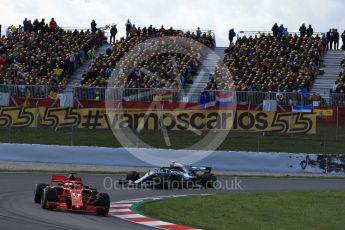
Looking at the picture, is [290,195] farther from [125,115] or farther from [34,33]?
[34,33]

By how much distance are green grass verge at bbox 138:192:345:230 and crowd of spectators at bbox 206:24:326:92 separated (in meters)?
15.8

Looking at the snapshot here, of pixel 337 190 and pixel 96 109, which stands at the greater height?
pixel 96 109

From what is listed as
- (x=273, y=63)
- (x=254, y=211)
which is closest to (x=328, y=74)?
(x=273, y=63)

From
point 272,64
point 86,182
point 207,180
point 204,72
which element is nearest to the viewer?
point 207,180

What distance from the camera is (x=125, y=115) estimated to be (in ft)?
99.9

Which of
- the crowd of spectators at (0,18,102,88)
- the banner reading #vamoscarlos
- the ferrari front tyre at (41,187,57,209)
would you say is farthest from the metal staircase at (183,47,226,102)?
the ferrari front tyre at (41,187,57,209)

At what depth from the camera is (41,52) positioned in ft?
141

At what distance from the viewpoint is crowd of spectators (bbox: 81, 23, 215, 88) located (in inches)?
1449

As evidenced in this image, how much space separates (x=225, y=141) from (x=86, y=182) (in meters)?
8.79

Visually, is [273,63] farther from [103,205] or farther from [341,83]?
[103,205]

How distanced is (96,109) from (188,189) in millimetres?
10443

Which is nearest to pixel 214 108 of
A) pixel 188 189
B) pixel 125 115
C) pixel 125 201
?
pixel 125 115

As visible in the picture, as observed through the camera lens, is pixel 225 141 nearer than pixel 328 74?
Yes

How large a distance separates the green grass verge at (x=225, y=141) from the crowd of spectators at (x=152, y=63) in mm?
6169
